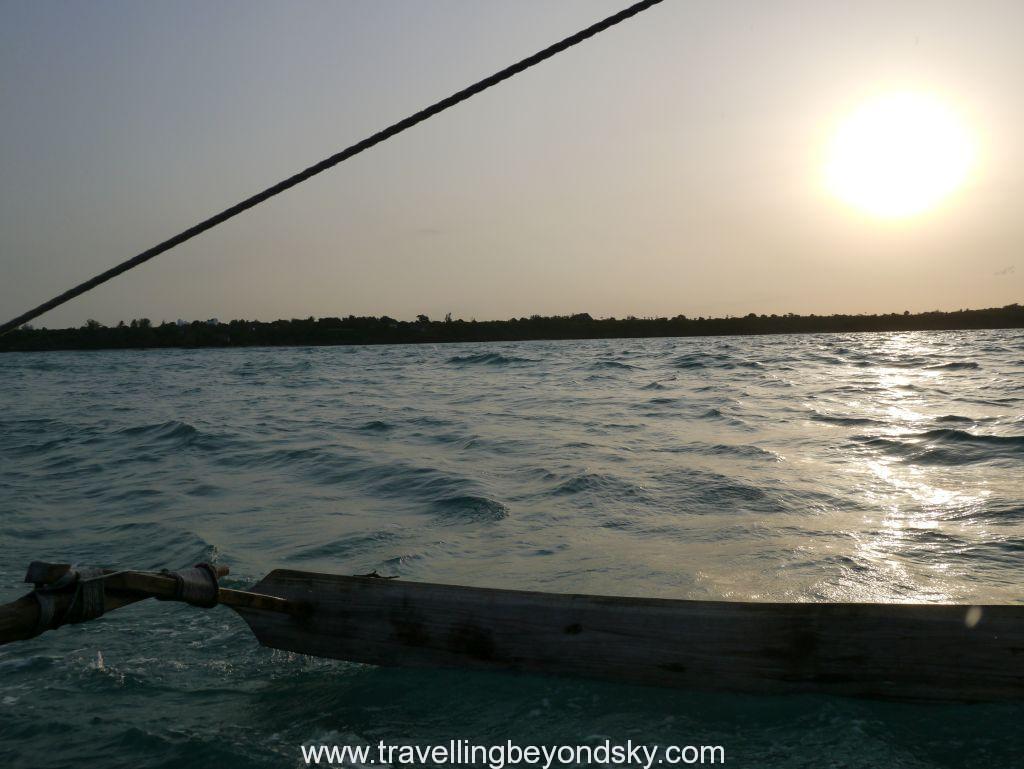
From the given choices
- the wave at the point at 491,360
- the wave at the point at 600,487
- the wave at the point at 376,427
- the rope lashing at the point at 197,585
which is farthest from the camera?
the wave at the point at 491,360

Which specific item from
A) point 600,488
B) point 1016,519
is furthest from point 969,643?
point 600,488

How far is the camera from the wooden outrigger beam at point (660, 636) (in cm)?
300

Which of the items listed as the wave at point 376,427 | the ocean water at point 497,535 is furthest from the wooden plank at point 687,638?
the wave at point 376,427

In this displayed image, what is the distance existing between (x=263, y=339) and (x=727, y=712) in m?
57.7

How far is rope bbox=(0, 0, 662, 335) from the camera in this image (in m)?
2.47

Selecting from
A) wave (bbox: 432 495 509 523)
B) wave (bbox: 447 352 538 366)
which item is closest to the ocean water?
wave (bbox: 432 495 509 523)

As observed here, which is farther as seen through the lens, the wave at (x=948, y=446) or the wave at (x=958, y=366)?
the wave at (x=958, y=366)

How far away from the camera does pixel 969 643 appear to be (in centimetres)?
299

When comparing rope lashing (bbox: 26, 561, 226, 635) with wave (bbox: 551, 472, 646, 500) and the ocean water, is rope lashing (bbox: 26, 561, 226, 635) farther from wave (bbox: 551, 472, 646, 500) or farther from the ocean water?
wave (bbox: 551, 472, 646, 500)

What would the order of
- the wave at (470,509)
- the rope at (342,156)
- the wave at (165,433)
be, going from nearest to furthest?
the rope at (342,156) → the wave at (470,509) → the wave at (165,433)

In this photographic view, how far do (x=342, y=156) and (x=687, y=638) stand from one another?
2.34 metres

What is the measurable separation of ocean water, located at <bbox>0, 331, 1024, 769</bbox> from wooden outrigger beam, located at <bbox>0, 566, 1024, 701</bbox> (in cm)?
15

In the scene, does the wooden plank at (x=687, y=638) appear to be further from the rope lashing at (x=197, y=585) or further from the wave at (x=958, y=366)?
the wave at (x=958, y=366)

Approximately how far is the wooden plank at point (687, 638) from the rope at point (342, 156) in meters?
1.67
